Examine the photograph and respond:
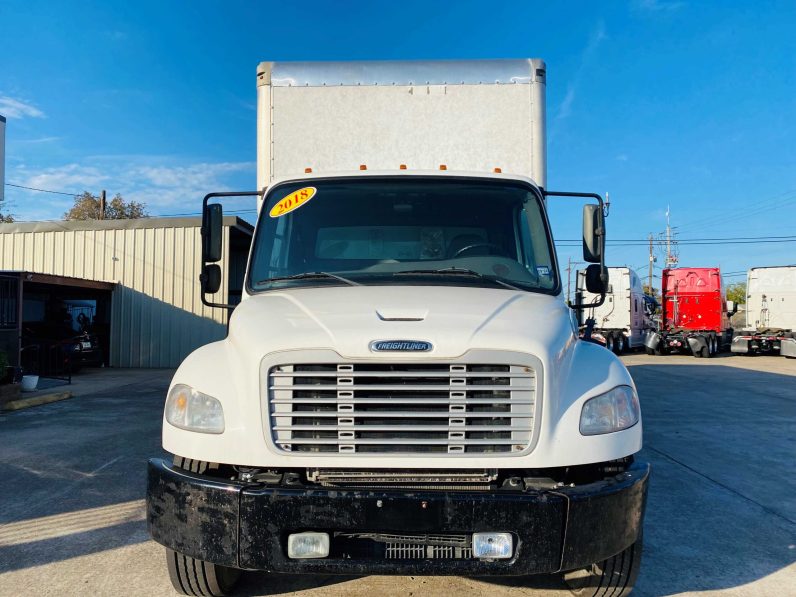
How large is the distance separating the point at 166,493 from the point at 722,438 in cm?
712

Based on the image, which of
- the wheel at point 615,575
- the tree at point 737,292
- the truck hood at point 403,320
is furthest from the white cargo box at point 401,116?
the tree at point 737,292

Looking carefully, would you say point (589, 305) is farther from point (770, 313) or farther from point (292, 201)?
point (770, 313)

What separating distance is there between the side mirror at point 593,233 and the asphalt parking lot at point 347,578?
1.99m

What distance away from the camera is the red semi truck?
2367 cm

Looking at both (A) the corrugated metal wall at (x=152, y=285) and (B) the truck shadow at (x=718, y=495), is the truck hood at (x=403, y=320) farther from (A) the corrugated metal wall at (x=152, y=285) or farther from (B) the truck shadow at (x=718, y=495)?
(A) the corrugated metal wall at (x=152, y=285)

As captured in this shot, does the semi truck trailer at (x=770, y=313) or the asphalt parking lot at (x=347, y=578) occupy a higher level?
the semi truck trailer at (x=770, y=313)

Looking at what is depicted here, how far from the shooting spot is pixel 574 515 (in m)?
2.43

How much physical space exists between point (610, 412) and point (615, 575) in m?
0.87

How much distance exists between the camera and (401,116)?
474 centimetres

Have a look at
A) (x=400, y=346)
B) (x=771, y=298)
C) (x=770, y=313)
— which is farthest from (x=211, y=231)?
(x=770, y=313)

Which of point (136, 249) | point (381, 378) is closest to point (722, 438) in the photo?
point (381, 378)

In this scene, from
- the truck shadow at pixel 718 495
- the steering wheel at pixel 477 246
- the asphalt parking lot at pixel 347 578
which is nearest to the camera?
the asphalt parking lot at pixel 347 578

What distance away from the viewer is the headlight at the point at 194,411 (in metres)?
2.67

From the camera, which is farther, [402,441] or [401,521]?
[402,441]
